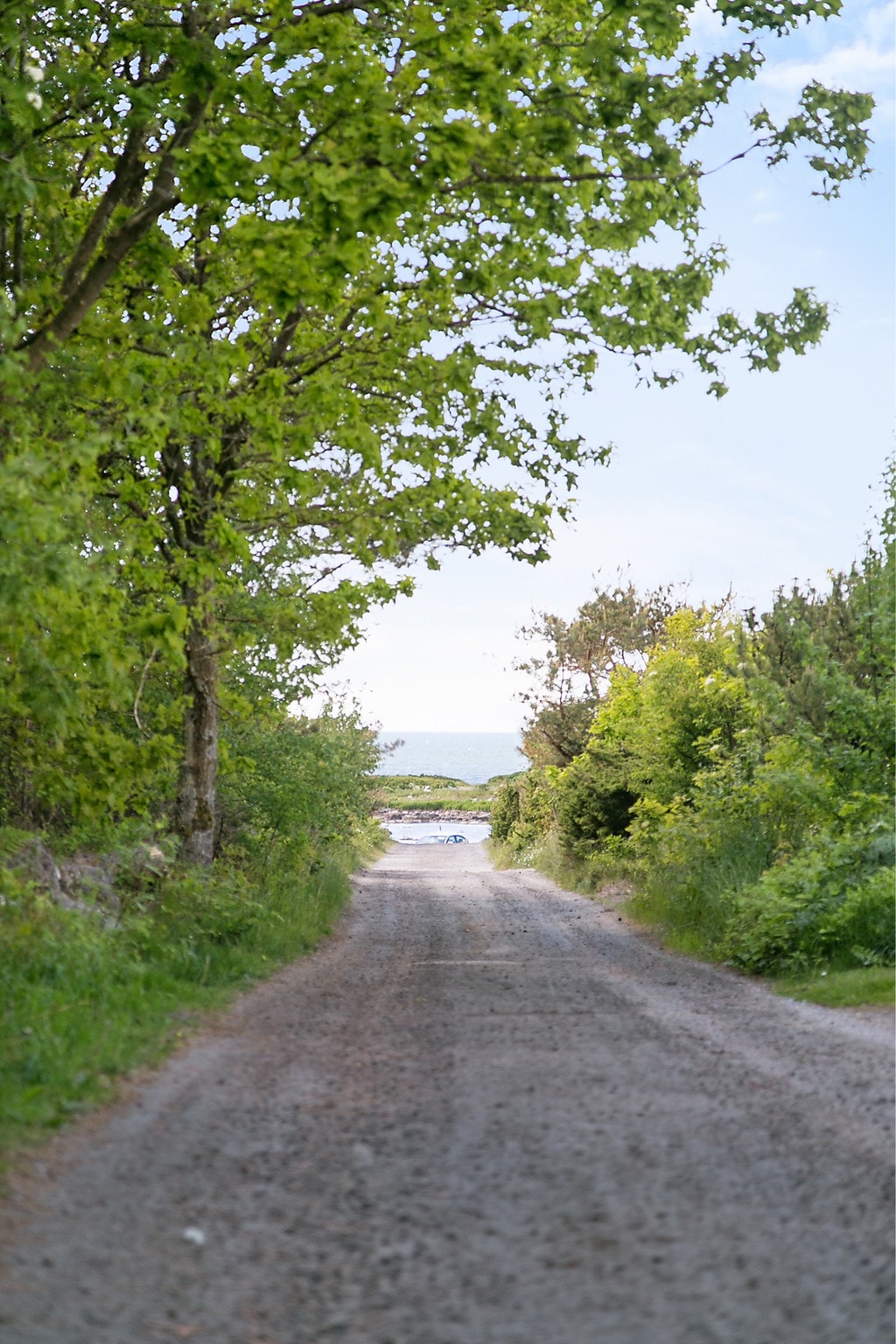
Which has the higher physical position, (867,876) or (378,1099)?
(867,876)

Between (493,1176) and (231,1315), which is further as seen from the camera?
(493,1176)

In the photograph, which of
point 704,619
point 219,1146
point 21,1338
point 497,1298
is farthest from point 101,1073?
point 704,619

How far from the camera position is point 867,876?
11617 millimetres

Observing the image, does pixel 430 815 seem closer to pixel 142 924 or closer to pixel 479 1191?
pixel 142 924

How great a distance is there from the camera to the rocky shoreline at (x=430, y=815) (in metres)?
76.6

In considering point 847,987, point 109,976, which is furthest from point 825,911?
point 109,976

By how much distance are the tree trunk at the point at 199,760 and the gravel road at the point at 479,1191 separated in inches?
207

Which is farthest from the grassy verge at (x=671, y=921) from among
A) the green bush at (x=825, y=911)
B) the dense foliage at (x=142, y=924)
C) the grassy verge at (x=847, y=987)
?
the dense foliage at (x=142, y=924)

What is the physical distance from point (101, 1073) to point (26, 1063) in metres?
0.45

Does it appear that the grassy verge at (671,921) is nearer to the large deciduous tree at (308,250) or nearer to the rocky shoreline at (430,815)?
the large deciduous tree at (308,250)

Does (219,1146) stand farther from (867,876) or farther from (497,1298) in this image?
(867,876)

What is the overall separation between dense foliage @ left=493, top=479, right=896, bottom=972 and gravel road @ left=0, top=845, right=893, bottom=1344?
2739 millimetres

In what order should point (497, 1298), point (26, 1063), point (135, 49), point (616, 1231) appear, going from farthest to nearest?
point (135, 49), point (26, 1063), point (616, 1231), point (497, 1298)

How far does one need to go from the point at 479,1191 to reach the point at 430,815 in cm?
7558
